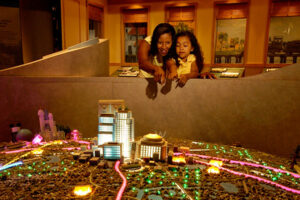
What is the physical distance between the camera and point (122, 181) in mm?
1142

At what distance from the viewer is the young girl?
2.14m

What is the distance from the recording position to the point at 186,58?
2.25m

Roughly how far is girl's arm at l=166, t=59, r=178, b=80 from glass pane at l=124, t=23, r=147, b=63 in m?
3.96

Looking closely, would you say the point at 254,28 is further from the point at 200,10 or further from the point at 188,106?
the point at 188,106

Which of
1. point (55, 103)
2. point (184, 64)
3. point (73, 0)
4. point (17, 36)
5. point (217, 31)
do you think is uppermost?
point (73, 0)

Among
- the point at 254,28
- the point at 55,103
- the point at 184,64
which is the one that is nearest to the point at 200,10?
the point at 254,28

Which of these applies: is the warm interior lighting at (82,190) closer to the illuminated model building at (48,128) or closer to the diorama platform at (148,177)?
the diorama platform at (148,177)

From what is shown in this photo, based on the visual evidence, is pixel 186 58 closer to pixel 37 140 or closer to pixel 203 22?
pixel 37 140

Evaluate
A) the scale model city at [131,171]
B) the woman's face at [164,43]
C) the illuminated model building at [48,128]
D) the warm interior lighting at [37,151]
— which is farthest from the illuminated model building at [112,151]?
the woman's face at [164,43]

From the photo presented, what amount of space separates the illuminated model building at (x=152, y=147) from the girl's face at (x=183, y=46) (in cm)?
112

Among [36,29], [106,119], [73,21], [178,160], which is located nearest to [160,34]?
[106,119]

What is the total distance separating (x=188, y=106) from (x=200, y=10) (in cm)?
405

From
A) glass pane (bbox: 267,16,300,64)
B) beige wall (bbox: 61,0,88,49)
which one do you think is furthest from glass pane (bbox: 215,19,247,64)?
beige wall (bbox: 61,0,88,49)

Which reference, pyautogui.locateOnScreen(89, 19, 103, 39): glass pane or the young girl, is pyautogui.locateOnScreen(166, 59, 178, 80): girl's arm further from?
pyautogui.locateOnScreen(89, 19, 103, 39): glass pane
